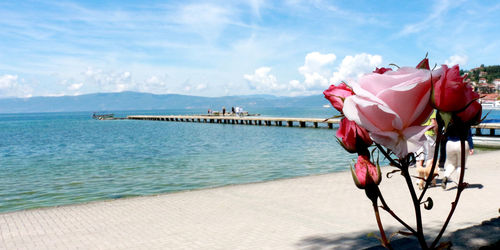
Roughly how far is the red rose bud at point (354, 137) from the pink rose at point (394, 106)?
0.12m

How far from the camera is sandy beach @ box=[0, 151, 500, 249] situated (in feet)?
18.4

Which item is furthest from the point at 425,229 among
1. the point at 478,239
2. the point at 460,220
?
the point at 478,239

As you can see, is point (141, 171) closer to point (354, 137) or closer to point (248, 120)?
point (354, 137)

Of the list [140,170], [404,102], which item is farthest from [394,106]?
[140,170]

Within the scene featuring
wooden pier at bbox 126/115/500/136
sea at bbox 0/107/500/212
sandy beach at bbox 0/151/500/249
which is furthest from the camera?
wooden pier at bbox 126/115/500/136

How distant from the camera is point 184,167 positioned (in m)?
16.9

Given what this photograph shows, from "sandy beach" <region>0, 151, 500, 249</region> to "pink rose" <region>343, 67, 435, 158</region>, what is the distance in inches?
169

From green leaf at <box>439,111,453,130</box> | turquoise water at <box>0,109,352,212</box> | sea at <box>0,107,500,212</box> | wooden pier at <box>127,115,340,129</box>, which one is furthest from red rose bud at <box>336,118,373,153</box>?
wooden pier at <box>127,115,340,129</box>

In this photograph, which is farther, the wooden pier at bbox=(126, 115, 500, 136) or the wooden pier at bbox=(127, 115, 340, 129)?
the wooden pier at bbox=(127, 115, 340, 129)

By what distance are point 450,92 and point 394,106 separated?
0.16 meters

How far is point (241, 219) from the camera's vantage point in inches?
265

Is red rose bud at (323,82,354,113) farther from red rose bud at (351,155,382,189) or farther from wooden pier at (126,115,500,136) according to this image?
wooden pier at (126,115,500,136)

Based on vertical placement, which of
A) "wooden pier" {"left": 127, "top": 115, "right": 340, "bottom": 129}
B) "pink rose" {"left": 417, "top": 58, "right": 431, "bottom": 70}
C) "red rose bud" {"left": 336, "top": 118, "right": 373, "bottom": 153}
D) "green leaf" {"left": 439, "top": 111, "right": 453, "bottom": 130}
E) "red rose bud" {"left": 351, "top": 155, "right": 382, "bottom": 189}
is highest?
"pink rose" {"left": 417, "top": 58, "right": 431, "bottom": 70}

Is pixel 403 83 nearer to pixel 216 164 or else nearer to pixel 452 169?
pixel 452 169
